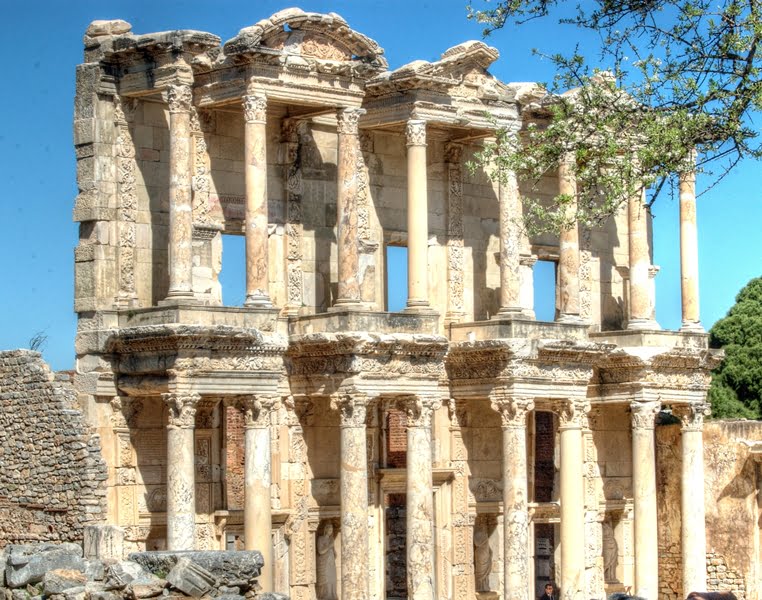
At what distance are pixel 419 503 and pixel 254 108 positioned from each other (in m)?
6.74

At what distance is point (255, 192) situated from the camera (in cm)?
3100

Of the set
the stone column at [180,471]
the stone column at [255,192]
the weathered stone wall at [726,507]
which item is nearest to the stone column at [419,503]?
the stone column at [255,192]

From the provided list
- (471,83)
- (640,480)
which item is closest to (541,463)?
(640,480)

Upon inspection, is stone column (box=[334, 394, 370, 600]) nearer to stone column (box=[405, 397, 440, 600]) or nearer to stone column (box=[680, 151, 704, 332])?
stone column (box=[405, 397, 440, 600])

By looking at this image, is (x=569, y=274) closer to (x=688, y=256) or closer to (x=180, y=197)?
(x=688, y=256)

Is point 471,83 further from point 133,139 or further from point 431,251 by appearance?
point 133,139

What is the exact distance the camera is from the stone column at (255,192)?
3100 cm

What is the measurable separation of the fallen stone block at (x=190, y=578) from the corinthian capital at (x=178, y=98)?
926 cm

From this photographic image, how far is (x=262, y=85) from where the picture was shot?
31.2m

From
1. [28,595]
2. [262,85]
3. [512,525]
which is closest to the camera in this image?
[28,595]

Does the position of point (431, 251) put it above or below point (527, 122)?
below

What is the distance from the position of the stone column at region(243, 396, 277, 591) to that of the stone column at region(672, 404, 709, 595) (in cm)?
874

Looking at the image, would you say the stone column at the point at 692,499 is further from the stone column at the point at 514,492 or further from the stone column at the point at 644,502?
the stone column at the point at 514,492

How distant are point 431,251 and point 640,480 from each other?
541cm
